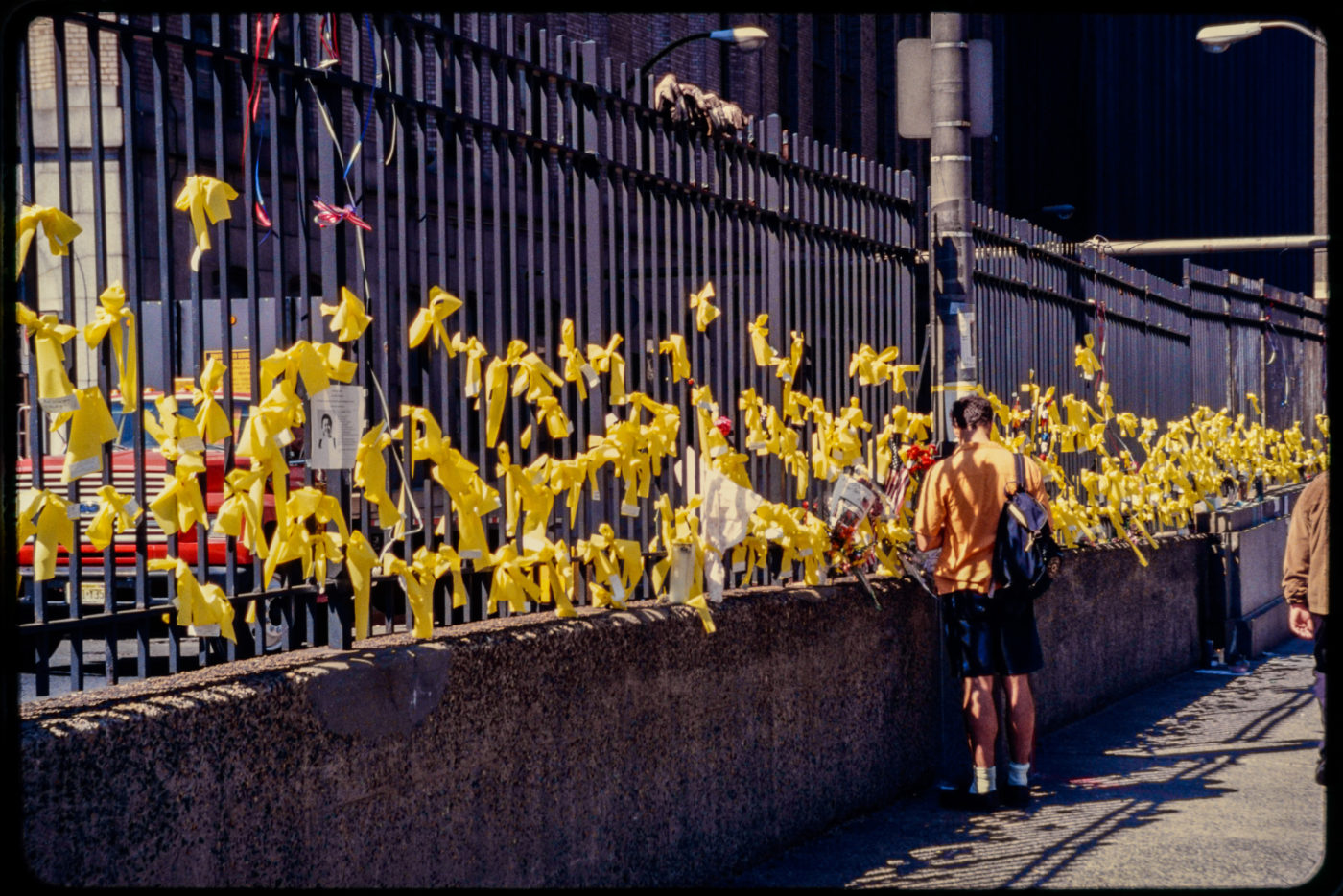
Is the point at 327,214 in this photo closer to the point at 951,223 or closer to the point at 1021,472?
the point at 1021,472

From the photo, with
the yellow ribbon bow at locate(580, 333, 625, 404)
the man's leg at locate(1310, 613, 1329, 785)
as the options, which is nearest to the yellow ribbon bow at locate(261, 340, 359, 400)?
the yellow ribbon bow at locate(580, 333, 625, 404)

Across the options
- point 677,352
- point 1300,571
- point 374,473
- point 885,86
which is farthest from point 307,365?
point 885,86

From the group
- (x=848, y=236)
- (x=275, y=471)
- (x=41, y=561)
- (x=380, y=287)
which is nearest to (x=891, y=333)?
(x=848, y=236)

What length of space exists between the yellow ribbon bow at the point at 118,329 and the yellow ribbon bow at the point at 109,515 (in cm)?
26

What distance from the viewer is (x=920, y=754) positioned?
7402 mm

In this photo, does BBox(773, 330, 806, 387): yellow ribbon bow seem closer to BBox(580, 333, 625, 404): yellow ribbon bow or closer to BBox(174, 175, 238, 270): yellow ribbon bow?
BBox(580, 333, 625, 404): yellow ribbon bow

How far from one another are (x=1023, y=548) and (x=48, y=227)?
4640 mm

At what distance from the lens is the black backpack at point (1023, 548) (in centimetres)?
696

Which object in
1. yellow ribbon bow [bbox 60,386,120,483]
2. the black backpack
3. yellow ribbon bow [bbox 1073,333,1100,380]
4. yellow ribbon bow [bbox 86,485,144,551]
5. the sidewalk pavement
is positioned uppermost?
yellow ribbon bow [bbox 1073,333,1100,380]

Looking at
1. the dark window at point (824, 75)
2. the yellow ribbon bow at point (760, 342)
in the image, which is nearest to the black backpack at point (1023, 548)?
the yellow ribbon bow at point (760, 342)

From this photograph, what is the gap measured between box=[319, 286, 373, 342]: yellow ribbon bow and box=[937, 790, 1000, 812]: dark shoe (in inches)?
153

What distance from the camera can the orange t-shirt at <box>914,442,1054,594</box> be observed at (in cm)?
700

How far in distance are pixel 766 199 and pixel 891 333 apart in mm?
1447

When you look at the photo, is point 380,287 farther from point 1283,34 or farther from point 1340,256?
point 1283,34
